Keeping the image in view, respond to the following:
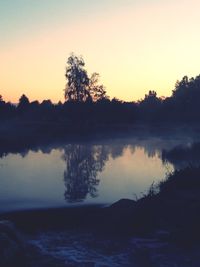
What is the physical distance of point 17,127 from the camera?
101812 millimetres

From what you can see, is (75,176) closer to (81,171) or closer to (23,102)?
(81,171)

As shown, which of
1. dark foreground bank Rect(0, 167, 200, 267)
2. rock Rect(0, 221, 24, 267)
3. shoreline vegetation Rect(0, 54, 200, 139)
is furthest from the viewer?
shoreline vegetation Rect(0, 54, 200, 139)

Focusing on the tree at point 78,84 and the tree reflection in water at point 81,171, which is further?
the tree at point 78,84

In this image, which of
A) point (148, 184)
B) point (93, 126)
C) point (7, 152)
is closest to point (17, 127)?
point (93, 126)

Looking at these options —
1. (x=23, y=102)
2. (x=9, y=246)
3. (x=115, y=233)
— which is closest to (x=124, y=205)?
(x=115, y=233)

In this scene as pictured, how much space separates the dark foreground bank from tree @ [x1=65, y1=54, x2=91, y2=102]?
289 ft

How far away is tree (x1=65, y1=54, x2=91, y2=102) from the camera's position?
107688 millimetres

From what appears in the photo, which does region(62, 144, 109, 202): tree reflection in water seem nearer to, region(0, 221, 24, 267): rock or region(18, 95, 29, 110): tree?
region(0, 221, 24, 267): rock

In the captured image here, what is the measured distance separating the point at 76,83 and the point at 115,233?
93390 mm

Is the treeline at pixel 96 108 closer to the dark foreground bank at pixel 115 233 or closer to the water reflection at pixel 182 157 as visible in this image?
the water reflection at pixel 182 157

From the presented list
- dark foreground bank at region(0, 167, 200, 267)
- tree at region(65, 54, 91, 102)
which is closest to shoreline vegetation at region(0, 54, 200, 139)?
tree at region(65, 54, 91, 102)

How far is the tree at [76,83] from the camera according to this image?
4240 inches

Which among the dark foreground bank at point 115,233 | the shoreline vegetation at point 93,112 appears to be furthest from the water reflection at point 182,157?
the shoreline vegetation at point 93,112

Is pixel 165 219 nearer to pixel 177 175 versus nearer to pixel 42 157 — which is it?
pixel 177 175
